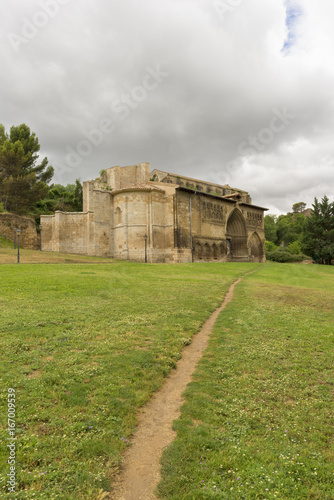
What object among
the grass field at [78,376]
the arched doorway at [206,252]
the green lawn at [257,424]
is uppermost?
the arched doorway at [206,252]

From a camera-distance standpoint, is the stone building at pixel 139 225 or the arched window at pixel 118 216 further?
the arched window at pixel 118 216

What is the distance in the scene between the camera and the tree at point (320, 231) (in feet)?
172

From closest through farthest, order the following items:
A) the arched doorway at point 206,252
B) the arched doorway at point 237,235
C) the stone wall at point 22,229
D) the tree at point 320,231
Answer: the stone wall at point 22,229 → the arched doorway at point 206,252 → the tree at point 320,231 → the arched doorway at point 237,235

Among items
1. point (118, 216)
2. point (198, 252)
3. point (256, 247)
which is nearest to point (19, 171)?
point (118, 216)

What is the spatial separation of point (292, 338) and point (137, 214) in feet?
111

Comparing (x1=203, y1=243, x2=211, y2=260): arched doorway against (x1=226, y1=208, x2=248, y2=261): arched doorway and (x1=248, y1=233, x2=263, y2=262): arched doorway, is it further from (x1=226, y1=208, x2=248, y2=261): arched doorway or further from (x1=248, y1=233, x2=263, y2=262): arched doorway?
(x1=248, y1=233, x2=263, y2=262): arched doorway

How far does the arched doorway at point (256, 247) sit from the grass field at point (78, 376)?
49.4 metres

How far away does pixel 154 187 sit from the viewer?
4078cm

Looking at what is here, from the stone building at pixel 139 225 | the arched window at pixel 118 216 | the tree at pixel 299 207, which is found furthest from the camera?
the tree at pixel 299 207

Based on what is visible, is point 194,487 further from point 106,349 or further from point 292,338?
point 292,338

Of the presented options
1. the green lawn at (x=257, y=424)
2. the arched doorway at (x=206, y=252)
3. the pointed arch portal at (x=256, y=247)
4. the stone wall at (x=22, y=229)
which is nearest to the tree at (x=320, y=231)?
the pointed arch portal at (x=256, y=247)

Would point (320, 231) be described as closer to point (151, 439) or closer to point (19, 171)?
point (19, 171)

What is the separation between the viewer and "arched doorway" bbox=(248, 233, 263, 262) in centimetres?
5841

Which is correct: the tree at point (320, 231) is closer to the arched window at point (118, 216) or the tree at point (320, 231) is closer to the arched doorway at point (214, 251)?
the arched doorway at point (214, 251)
